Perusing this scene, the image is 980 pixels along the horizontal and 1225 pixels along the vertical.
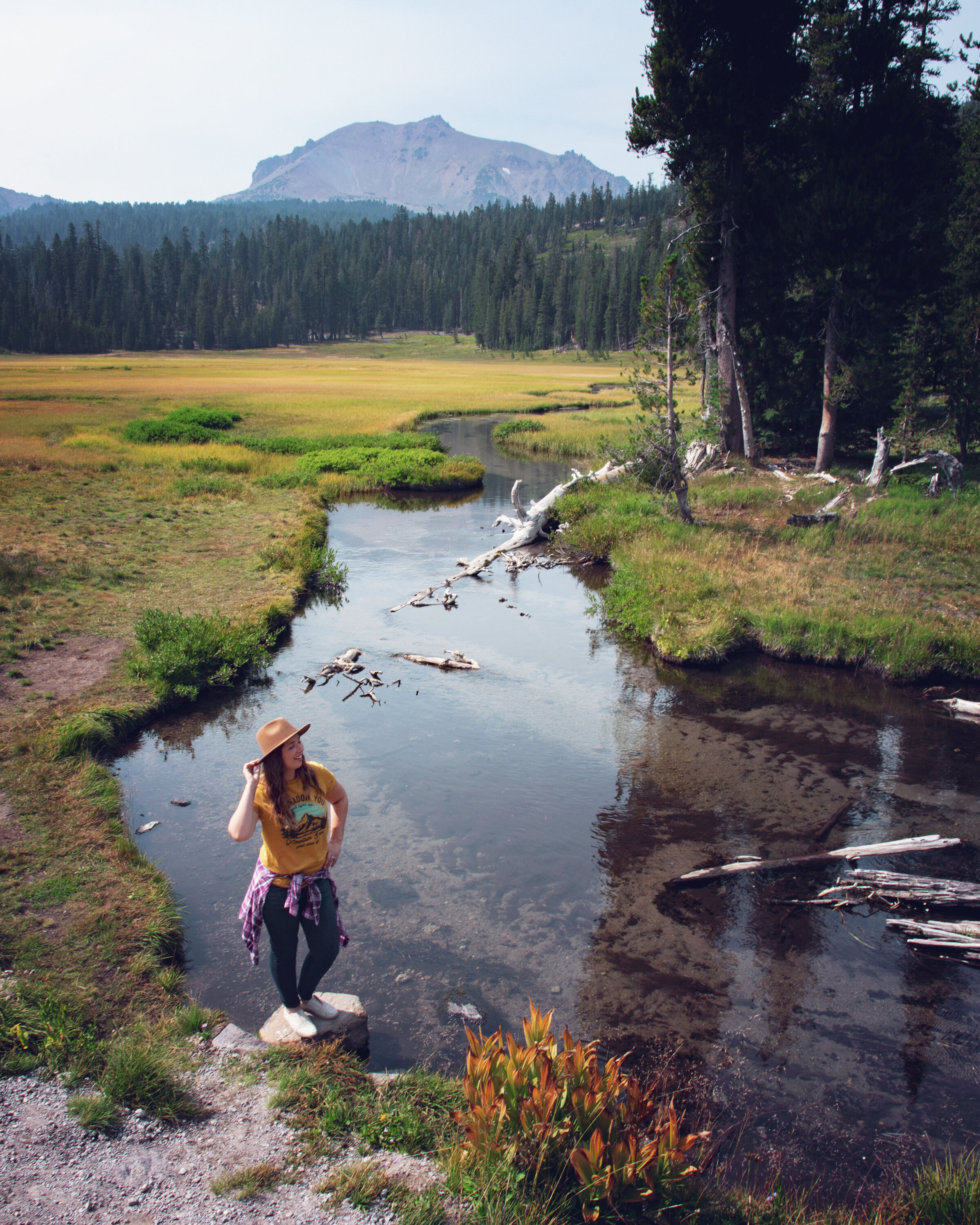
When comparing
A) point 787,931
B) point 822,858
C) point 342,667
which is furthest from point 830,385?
point 787,931

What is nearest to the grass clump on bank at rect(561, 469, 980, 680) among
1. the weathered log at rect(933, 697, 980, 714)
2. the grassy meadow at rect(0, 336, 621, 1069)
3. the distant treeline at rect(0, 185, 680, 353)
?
the weathered log at rect(933, 697, 980, 714)

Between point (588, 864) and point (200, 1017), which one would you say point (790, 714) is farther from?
point (200, 1017)

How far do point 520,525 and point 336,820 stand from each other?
59.8 feet

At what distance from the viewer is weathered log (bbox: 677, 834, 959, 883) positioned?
794cm

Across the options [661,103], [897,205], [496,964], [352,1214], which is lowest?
[496,964]

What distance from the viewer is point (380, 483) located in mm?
30906

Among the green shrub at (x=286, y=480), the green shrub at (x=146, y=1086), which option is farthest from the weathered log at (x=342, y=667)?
the green shrub at (x=286, y=480)

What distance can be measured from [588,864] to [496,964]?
190 centimetres

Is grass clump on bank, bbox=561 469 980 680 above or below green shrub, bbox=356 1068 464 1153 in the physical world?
above

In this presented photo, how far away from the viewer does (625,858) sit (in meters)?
8.54

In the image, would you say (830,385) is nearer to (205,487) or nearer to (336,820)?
(205,487)

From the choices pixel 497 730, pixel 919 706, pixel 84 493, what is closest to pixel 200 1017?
pixel 497 730

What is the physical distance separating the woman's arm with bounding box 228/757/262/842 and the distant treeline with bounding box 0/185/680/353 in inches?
4199

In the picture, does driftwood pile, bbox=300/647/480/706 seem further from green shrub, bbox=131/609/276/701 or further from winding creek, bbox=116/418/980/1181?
green shrub, bbox=131/609/276/701
